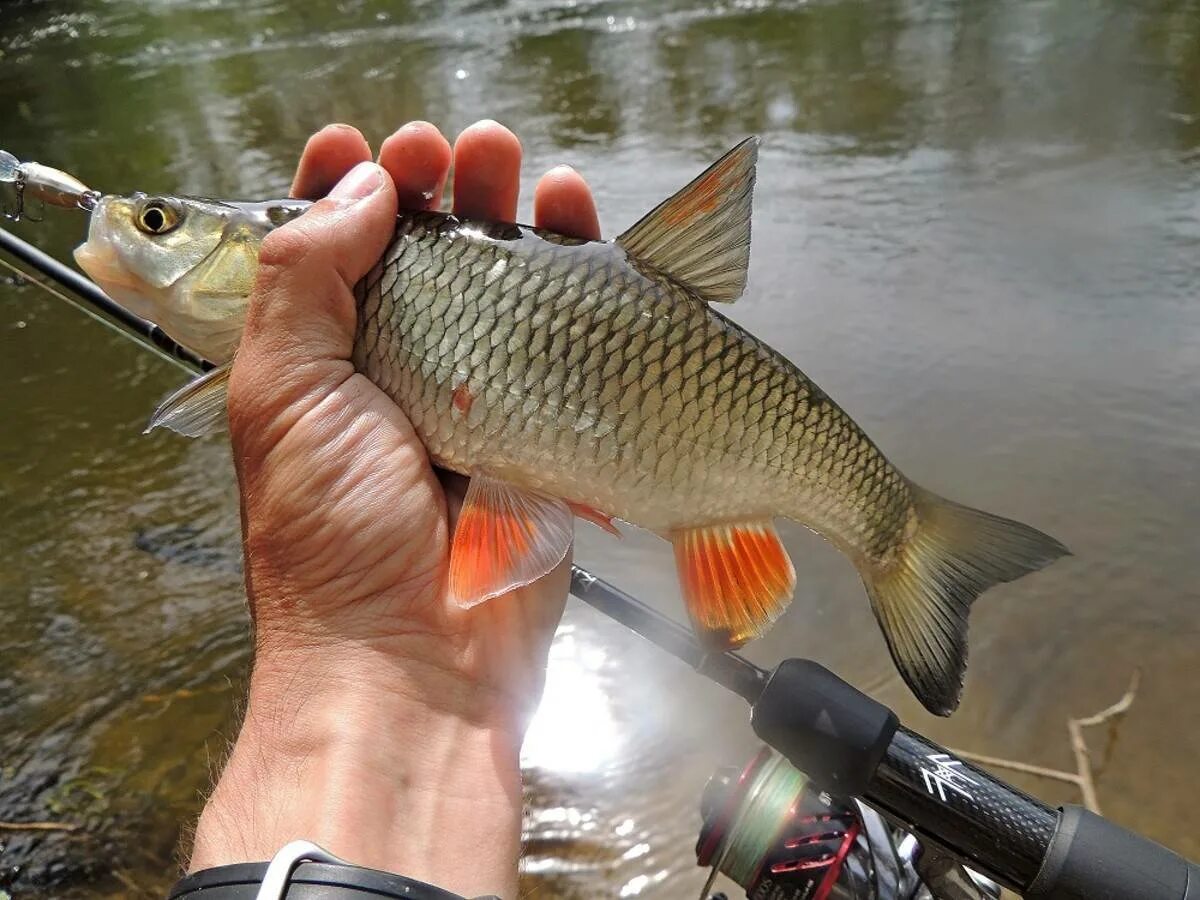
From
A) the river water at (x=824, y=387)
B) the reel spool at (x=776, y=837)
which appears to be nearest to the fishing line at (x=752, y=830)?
the reel spool at (x=776, y=837)

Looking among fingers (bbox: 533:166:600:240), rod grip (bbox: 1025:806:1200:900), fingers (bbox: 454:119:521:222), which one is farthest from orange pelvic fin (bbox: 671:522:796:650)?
fingers (bbox: 454:119:521:222)

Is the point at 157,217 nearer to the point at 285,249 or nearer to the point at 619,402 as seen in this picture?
the point at 285,249

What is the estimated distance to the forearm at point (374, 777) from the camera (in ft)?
4.74

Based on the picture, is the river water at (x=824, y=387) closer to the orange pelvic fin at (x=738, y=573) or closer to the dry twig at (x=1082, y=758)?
the dry twig at (x=1082, y=758)

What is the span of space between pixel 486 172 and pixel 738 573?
100 centimetres

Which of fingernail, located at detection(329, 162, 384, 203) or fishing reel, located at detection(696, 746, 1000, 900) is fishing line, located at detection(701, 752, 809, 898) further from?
fingernail, located at detection(329, 162, 384, 203)

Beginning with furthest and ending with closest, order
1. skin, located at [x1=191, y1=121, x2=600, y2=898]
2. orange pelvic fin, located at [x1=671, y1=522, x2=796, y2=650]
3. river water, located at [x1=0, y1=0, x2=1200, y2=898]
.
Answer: river water, located at [x1=0, y1=0, x2=1200, y2=898]
orange pelvic fin, located at [x1=671, y1=522, x2=796, y2=650]
skin, located at [x1=191, y1=121, x2=600, y2=898]

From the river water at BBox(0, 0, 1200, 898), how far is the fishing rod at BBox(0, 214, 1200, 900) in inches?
36.2

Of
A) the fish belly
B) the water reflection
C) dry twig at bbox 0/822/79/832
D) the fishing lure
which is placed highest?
the fishing lure

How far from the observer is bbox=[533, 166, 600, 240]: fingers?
6.42 feet

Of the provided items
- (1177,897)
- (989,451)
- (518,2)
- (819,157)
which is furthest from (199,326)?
→ (518,2)

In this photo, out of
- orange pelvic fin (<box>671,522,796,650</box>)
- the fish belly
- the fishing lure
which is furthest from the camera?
the fishing lure

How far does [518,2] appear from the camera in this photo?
13.3 m

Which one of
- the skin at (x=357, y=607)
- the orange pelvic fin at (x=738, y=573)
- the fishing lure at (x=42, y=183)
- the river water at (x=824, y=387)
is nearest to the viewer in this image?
the skin at (x=357, y=607)
